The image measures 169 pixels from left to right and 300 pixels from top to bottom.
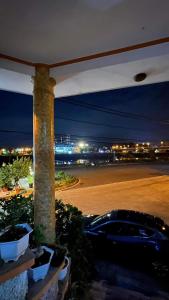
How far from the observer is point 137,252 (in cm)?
664

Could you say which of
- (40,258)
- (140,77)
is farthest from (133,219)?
(40,258)

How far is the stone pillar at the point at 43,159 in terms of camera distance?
4098 mm

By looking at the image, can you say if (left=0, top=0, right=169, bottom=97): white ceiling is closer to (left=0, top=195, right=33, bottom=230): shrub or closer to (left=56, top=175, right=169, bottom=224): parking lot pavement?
(left=0, top=195, right=33, bottom=230): shrub

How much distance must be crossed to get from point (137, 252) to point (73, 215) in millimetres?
2621

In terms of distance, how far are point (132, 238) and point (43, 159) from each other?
12.8 feet

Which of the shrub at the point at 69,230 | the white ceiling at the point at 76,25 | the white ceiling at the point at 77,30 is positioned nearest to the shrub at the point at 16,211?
the shrub at the point at 69,230

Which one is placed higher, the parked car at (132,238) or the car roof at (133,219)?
the car roof at (133,219)

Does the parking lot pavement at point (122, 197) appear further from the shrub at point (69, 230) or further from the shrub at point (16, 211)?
the shrub at point (16, 211)

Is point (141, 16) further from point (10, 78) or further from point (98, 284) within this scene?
point (98, 284)

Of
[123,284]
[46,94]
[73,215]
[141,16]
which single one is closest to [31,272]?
[73,215]

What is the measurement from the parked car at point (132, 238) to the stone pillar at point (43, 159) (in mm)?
3095

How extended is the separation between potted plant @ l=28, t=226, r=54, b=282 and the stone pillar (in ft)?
0.45

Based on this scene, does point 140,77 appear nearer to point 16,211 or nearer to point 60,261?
point 16,211

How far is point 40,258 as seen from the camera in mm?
3205
